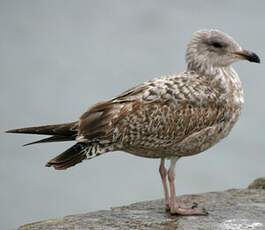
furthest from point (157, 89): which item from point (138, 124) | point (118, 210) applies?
point (118, 210)

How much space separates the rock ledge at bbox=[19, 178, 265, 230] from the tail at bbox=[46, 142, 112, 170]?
0.63m

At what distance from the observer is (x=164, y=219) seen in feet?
33.6

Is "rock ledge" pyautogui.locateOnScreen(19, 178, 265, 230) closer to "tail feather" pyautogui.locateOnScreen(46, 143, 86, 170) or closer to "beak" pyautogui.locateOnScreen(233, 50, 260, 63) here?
"tail feather" pyautogui.locateOnScreen(46, 143, 86, 170)

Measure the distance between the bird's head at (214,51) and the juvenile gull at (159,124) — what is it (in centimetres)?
37

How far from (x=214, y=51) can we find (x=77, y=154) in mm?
2162

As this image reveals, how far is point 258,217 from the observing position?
33.7ft

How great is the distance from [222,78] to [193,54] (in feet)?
1.69

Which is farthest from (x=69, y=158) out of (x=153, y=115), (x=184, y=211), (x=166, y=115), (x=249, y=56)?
(x=249, y=56)

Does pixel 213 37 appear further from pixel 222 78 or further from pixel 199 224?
pixel 199 224

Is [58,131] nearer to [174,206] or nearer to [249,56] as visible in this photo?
[174,206]

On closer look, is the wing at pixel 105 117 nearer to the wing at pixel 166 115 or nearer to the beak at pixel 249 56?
the wing at pixel 166 115

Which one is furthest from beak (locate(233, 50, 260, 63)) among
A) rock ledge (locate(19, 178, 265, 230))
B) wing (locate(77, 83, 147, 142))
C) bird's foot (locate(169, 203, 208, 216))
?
bird's foot (locate(169, 203, 208, 216))

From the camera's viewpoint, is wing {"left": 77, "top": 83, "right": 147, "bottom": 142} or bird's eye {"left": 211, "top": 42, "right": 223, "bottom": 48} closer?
wing {"left": 77, "top": 83, "right": 147, "bottom": 142}

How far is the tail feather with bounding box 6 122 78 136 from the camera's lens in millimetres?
10508
